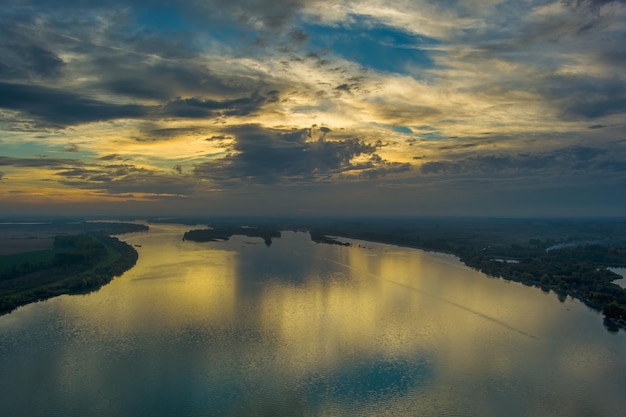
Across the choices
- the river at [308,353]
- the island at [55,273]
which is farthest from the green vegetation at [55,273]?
the river at [308,353]

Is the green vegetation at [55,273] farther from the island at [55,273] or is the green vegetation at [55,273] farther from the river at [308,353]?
the river at [308,353]

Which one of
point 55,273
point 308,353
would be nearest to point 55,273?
point 55,273

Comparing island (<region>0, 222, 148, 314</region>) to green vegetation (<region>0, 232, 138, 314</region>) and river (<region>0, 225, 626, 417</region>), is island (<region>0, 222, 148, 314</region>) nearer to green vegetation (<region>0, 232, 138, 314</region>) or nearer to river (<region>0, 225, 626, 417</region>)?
green vegetation (<region>0, 232, 138, 314</region>)

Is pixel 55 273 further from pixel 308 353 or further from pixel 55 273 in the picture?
pixel 308 353

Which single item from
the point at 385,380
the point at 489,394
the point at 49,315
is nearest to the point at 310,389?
the point at 385,380

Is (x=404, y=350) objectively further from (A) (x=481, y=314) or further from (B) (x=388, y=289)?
(B) (x=388, y=289)

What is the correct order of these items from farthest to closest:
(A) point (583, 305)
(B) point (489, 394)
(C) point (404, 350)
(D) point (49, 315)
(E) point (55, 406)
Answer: (A) point (583, 305)
(D) point (49, 315)
(C) point (404, 350)
(B) point (489, 394)
(E) point (55, 406)
